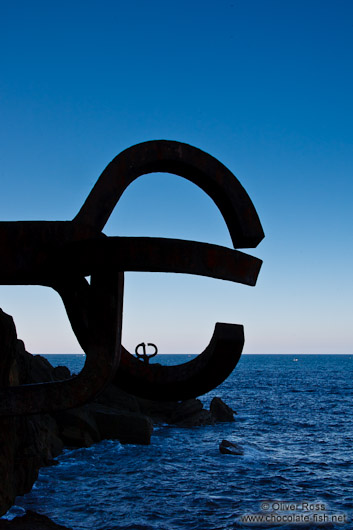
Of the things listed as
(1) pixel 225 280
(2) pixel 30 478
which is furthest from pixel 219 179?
(2) pixel 30 478

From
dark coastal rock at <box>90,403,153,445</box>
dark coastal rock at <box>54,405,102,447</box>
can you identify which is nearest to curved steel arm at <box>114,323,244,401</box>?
dark coastal rock at <box>54,405,102,447</box>

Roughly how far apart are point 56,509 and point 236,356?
654 inches

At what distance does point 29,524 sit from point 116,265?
41.5ft

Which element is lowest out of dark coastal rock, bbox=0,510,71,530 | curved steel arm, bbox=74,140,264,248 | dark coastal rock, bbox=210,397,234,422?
dark coastal rock, bbox=210,397,234,422

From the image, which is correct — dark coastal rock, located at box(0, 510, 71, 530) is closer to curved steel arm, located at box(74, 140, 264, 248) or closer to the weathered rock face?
the weathered rock face

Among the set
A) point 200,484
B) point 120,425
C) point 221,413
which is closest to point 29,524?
point 200,484

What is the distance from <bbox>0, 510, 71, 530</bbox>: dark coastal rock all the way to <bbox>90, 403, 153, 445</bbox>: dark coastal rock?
1236 cm

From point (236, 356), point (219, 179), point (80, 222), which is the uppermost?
point (219, 179)

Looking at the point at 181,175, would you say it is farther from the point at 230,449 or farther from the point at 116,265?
the point at 230,449

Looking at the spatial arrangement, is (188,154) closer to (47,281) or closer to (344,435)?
(47,281)

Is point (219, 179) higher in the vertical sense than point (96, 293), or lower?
higher

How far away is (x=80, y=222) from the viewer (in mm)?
3439

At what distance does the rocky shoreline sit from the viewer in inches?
436

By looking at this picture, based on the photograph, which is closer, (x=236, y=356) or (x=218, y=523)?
(x=236, y=356)
